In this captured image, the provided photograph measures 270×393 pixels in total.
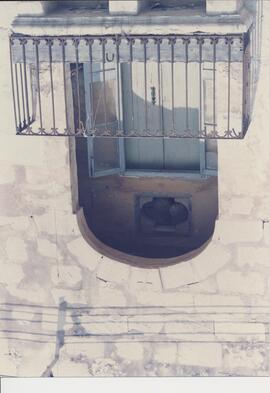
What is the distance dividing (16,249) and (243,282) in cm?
230

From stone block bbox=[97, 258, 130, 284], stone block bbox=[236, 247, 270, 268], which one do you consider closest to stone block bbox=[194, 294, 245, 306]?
stone block bbox=[236, 247, 270, 268]

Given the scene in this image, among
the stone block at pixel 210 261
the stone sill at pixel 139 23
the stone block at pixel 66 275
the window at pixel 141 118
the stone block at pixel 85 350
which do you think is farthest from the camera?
the stone block at pixel 85 350

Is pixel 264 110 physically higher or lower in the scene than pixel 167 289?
higher

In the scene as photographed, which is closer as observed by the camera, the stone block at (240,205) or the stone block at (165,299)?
the stone block at (240,205)

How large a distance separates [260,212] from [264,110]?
101cm

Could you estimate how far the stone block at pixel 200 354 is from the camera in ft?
38.5

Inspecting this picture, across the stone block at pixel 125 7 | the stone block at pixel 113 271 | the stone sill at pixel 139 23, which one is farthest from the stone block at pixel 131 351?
the stone block at pixel 125 7

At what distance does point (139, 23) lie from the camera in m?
10.2

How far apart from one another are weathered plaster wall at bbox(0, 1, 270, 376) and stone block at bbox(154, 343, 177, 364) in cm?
1

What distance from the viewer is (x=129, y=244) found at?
40.4 feet

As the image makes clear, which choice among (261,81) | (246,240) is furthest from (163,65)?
(246,240)

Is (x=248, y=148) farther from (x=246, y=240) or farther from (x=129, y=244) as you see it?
(x=129, y=244)

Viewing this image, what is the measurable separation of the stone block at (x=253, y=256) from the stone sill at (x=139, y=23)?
2298mm

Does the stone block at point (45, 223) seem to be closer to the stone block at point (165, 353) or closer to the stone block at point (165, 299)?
the stone block at point (165, 299)
